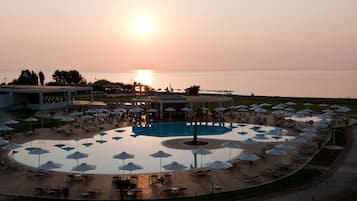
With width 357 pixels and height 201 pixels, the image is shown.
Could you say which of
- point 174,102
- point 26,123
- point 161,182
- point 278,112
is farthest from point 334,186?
point 26,123

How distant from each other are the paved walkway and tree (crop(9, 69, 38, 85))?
69.4 meters

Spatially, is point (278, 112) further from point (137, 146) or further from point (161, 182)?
point (161, 182)

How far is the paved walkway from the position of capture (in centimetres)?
1766

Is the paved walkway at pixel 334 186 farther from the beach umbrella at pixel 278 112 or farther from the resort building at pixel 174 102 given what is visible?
the resort building at pixel 174 102

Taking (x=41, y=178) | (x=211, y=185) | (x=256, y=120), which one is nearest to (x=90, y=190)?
(x=41, y=178)

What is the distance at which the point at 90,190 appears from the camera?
62.6ft

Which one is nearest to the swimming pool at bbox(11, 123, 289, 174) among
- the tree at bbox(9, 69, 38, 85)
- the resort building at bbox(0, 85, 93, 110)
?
the resort building at bbox(0, 85, 93, 110)

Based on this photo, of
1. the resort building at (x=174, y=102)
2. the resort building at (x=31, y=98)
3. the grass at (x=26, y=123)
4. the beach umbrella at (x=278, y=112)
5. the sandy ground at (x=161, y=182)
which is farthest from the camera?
the resort building at (x=31, y=98)

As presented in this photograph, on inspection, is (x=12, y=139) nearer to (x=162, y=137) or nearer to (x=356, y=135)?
(x=162, y=137)

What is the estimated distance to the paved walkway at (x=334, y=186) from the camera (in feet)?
57.9

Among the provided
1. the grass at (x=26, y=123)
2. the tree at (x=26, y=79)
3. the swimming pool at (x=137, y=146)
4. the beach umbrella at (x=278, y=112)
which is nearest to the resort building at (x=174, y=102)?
the swimming pool at (x=137, y=146)

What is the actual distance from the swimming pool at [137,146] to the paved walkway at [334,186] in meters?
6.98

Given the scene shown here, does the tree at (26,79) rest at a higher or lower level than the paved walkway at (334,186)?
higher

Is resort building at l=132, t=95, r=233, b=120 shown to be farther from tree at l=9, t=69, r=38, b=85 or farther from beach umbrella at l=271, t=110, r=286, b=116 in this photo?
tree at l=9, t=69, r=38, b=85
